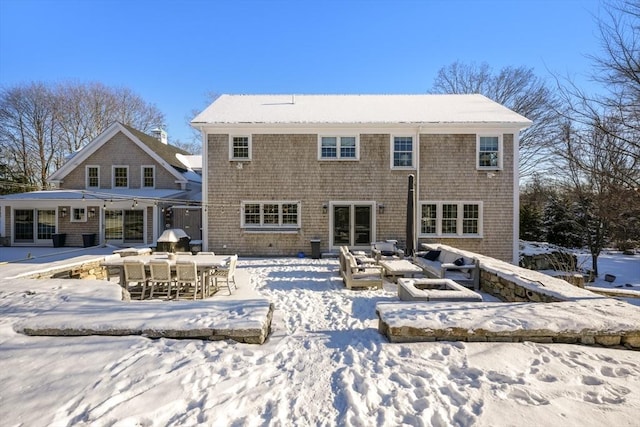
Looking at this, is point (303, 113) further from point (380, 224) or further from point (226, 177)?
point (380, 224)

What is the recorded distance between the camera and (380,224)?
1314 centimetres

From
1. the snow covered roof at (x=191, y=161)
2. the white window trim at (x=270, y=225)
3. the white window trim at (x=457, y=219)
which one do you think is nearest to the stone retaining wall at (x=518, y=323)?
the white window trim at (x=457, y=219)

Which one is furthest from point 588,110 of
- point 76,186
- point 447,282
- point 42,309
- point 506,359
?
point 76,186

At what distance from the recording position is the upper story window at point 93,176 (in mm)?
16750

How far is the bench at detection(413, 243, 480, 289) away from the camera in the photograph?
26.1 feet

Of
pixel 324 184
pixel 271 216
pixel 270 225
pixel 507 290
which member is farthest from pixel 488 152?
pixel 270 225

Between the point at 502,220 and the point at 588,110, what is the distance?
697cm

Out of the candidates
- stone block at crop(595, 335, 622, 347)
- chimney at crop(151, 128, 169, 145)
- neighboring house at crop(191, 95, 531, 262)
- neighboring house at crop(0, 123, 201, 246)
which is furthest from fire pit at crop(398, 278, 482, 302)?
chimney at crop(151, 128, 169, 145)

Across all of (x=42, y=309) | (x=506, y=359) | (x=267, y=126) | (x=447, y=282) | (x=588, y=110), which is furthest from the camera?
(x=267, y=126)

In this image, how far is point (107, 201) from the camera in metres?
15.1

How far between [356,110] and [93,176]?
14517 mm

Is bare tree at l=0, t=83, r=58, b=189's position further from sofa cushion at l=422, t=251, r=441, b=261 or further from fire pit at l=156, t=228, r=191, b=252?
sofa cushion at l=422, t=251, r=441, b=261

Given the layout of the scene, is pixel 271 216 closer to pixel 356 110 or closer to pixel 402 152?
pixel 402 152

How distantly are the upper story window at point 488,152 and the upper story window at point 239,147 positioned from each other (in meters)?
9.80
